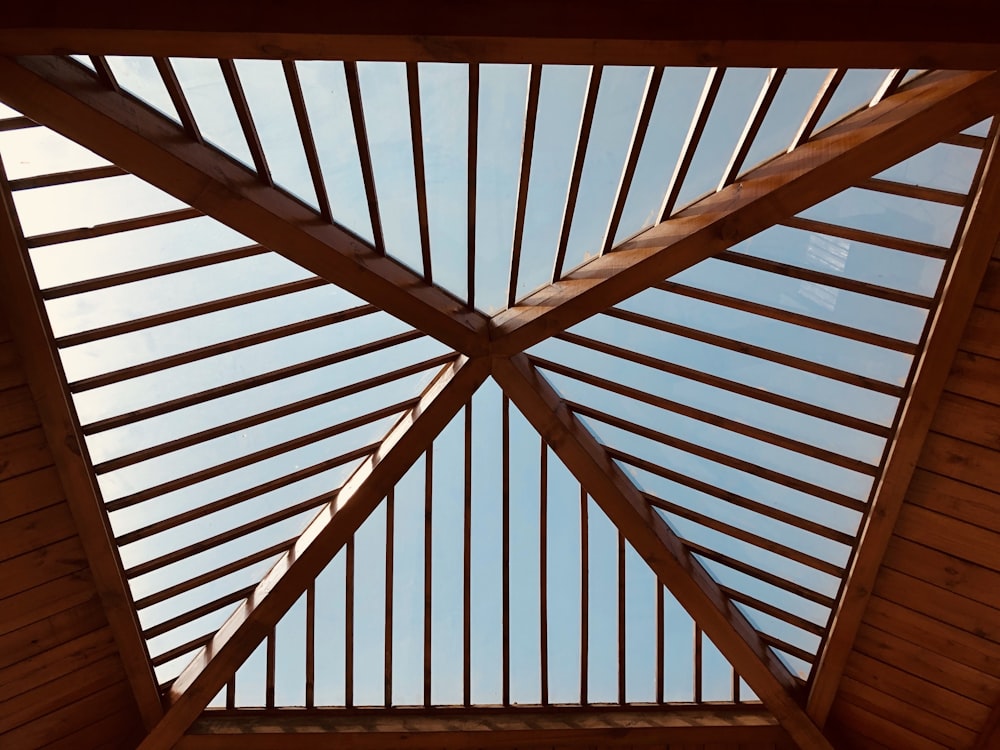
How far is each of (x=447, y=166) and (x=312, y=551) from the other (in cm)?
242

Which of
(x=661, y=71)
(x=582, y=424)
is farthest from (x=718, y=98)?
(x=582, y=424)

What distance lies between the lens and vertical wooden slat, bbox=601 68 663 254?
10.0 feet

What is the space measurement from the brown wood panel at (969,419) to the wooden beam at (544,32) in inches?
72.6

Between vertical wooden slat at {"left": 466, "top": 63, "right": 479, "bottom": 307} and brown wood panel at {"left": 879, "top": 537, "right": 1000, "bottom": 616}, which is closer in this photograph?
vertical wooden slat at {"left": 466, "top": 63, "right": 479, "bottom": 307}

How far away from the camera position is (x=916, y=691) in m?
4.95

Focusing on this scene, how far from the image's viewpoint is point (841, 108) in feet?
10.8

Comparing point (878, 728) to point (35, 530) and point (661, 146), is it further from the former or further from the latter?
point (35, 530)

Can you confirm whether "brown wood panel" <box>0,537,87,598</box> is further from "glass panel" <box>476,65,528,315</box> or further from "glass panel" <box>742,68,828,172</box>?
"glass panel" <box>742,68,828,172</box>

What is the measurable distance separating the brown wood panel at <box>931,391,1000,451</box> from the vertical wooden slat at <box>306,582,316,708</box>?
3598 mm

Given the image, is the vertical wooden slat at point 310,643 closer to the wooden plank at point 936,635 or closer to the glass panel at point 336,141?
the glass panel at point 336,141

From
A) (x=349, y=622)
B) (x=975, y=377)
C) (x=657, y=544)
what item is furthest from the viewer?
(x=349, y=622)

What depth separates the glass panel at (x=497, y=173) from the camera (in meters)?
3.28

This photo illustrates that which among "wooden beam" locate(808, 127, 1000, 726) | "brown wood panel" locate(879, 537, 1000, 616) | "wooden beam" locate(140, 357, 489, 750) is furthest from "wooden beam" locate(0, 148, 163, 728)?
"brown wood panel" locate(879, 537, 1000, 616)

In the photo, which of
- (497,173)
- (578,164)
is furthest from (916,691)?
A: (497,173)
